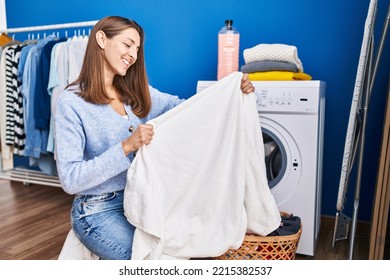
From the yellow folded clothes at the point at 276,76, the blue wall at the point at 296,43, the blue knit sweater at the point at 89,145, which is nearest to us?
the blue knit sweater at the point at 89,145

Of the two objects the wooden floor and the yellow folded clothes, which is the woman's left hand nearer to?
the yellow folded clothes

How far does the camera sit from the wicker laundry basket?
1.25 m

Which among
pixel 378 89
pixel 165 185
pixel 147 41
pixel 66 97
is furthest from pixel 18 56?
pixel 378 89

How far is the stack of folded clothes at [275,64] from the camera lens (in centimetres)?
178

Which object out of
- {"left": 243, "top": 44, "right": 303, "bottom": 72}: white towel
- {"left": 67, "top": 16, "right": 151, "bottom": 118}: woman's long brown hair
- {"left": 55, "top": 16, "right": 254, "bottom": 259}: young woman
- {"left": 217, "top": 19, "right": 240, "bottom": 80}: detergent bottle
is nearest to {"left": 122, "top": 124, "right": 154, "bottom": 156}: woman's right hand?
{"left": 55, "top": 16, "right": 254, "bottom": 259}: young woman

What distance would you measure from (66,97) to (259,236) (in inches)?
32.2

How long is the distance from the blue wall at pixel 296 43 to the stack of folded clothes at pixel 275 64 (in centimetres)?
39

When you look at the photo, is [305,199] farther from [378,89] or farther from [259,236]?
[378,89]

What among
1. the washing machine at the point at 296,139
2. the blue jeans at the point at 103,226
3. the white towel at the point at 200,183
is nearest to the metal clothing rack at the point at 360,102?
the washing machine at the point at 296,139

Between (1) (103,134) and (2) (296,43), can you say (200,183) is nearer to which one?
(1) (103,134)

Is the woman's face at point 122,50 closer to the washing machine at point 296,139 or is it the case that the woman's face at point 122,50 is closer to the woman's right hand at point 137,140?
the woman's right hand at point 137,140

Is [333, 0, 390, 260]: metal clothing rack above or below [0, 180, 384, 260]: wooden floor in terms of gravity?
above

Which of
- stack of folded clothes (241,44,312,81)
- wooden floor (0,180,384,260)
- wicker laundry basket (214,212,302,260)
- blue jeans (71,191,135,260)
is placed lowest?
wooden floor (0,180,384,260)
